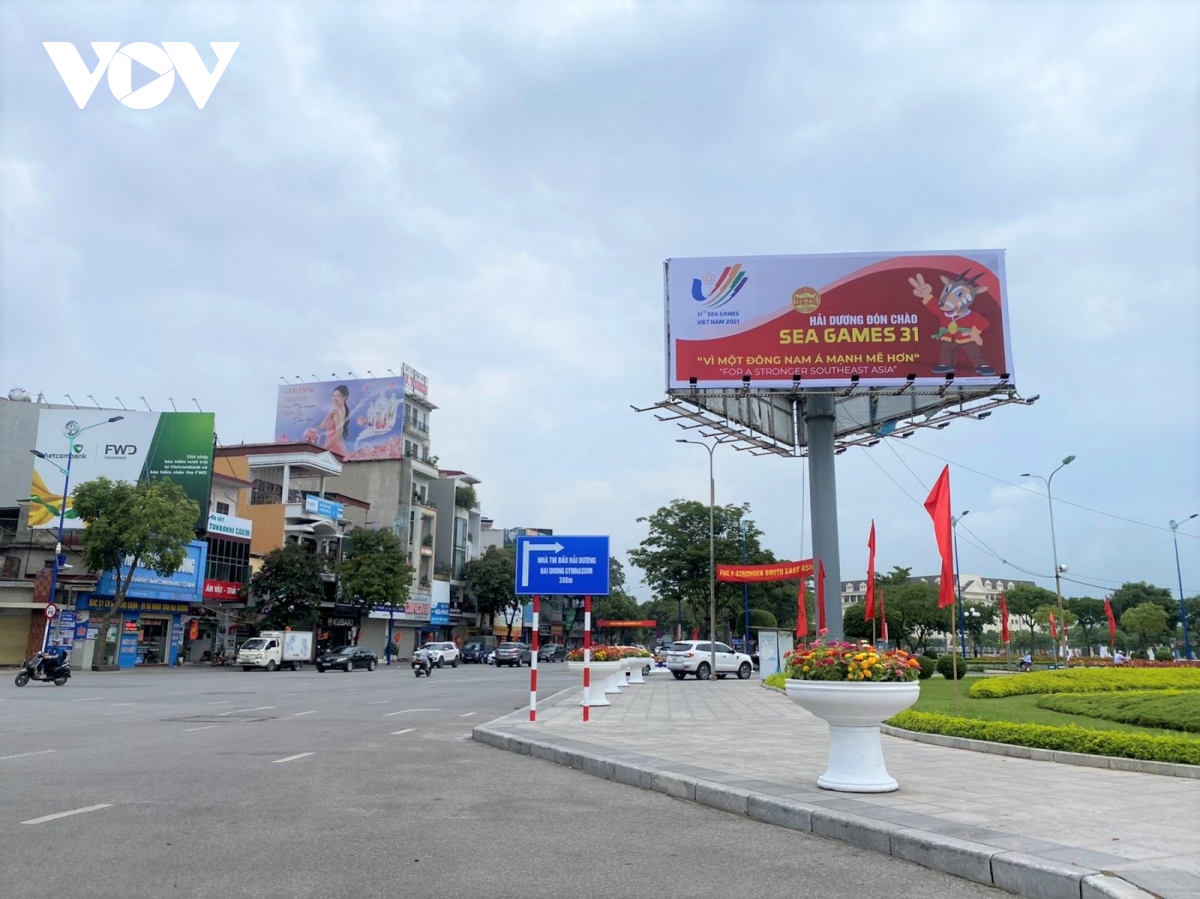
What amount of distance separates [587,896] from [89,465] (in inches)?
1794

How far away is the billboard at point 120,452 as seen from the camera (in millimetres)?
42750

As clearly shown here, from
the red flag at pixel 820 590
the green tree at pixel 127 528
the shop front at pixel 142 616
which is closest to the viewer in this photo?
the red flag at pixel 820 590

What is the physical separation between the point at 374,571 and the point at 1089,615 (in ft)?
219

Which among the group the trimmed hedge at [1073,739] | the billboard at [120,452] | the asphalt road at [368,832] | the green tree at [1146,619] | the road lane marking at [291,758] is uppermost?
the billboard at [120,452]

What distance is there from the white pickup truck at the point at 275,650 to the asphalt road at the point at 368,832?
3266 centimetres

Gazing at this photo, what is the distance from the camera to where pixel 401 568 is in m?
55.3

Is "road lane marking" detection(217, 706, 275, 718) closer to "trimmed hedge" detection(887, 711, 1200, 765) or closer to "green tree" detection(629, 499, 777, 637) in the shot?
"trimmed hedge" detection(887, 711, 1200, 765)

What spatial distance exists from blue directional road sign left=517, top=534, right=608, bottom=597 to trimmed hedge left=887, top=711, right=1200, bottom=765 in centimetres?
581

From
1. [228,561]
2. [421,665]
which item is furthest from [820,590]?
[228,561]

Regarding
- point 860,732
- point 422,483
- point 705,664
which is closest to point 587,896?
point 860,732

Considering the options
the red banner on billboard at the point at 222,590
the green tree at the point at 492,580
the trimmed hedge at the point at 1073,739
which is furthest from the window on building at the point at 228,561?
the trimmed hedge at the point at 1073,739

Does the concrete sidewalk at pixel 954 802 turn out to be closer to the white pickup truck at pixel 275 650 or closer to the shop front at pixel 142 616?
the white pickup truck at pixel 275 650

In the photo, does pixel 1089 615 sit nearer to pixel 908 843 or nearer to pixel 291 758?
pixel 291 758

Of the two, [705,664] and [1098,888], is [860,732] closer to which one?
[1098,888]
